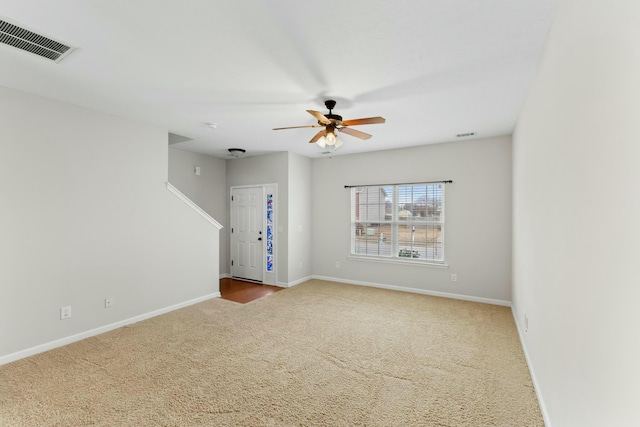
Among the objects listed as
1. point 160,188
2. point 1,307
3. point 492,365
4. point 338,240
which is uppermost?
point 160,188

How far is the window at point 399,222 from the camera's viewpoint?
199 inches

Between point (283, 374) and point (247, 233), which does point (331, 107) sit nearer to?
point (283, 374)

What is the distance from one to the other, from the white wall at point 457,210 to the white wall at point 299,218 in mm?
552

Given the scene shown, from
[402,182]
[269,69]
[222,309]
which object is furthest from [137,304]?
[402,182]

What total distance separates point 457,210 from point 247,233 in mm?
4008

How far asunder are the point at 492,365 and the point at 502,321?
1.31 meters

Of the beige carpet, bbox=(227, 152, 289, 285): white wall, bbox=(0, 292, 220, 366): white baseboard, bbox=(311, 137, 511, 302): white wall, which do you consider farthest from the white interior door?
the beige carpet

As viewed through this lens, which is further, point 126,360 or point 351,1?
point 126,360

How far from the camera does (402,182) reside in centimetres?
527

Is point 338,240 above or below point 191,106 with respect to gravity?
below

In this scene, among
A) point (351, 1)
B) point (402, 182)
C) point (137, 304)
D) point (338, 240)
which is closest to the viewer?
point (351, 1)

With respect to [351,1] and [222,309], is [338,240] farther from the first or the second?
[351,1]

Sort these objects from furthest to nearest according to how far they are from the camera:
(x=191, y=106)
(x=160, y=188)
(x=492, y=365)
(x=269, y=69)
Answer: (x=160, y=188) < (x=191, y=106) < (x=492, y=365) < (x=269, y=69)

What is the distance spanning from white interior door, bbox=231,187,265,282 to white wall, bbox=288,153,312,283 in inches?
25.4
